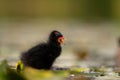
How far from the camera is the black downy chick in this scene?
4.72 meters

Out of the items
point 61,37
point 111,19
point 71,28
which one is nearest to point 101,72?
point 61,37

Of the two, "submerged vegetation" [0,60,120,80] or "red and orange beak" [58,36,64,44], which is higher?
"red and orange beak" [58,36,64,44]

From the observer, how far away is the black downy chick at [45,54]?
4.72 m

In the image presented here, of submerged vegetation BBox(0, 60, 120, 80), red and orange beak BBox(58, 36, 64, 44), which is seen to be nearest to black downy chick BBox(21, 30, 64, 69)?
red and orange beak BBox(58, 36, 64, 44)

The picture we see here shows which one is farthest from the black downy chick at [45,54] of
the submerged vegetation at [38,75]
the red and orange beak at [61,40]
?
the submerged vegetation at [38,75]

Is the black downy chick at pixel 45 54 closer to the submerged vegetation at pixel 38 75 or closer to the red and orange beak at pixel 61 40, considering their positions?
the red and orange beak at pixel 61 40

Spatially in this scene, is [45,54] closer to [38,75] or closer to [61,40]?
[61,40]

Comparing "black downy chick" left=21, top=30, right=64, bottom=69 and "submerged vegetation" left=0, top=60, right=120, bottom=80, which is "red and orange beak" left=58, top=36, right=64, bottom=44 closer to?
"black downy chick" left=21, top=30, right=64, bottom=69

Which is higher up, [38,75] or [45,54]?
[45,54]

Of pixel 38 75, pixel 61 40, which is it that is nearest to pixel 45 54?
pixel 61 40

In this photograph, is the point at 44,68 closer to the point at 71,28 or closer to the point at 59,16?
the point at 71,28

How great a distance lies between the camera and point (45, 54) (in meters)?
4.80

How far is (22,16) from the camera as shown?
72.4 ft

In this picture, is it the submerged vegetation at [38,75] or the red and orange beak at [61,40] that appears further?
the red and orange beak at [61,40]
